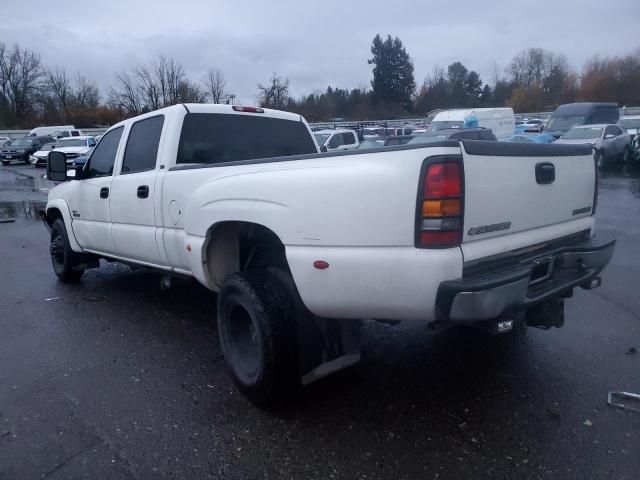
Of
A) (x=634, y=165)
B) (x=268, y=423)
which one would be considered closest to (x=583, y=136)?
(x=634, y=165)

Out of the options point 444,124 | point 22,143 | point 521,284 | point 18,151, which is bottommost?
point 521,284

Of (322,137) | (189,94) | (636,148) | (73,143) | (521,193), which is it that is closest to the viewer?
(521,193)

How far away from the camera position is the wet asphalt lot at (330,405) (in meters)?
2.81

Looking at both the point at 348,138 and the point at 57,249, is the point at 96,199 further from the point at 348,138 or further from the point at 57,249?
the point at 348,138

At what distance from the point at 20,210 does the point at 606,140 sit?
2038cm

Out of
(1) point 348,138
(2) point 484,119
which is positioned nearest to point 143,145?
(1) point 348,138

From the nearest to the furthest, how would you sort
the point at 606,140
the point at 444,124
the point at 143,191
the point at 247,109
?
the point at 143,191 < the point at 247,109 < the point at 606,140 < the point at 444,124

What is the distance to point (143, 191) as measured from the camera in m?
4.41

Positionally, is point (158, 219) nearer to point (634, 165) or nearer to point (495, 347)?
point (495, 347)

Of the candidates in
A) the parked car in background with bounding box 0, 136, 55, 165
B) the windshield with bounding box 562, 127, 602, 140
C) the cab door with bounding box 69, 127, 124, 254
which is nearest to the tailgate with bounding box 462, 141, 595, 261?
the cab door with bounding box 69, 127, 124, 254

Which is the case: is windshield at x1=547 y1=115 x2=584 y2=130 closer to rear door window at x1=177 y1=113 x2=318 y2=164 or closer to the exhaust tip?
rear door window at x1=177 y1=113 x2=318 y2=164

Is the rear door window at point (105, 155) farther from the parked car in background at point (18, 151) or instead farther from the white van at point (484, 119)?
the parked car in background at point (18, 151)

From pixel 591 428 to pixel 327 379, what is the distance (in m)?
1.71

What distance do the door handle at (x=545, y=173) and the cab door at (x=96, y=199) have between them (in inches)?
152
